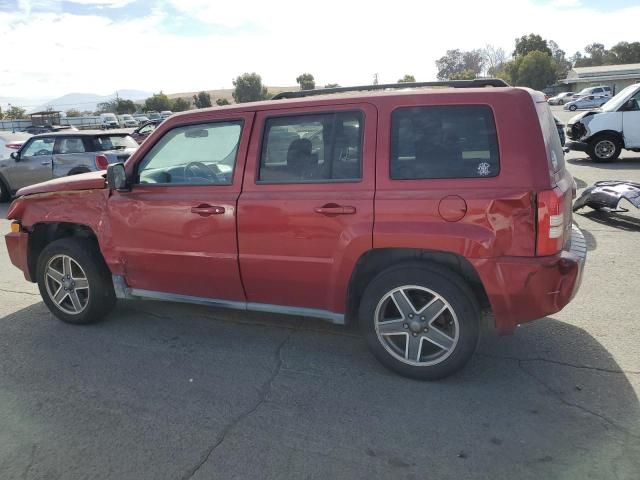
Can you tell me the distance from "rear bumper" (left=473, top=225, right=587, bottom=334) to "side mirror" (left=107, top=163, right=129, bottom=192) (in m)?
2.78

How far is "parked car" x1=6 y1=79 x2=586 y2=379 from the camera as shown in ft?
10.0

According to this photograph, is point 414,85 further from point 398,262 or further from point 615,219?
point 615,219

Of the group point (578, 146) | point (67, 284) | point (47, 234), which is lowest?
point (67, 284)

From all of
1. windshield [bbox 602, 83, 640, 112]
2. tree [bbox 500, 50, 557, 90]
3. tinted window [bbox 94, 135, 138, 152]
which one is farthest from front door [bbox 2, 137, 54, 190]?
tree [bbox 500, 50, 557, 90]

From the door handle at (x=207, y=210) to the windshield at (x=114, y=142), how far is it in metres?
8.09

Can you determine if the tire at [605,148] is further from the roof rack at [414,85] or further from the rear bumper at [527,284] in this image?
the rear bumper at [527,284]

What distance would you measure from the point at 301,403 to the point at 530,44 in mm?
106450

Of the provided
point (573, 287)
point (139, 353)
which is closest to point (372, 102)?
point (573, 287)

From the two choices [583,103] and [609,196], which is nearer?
[609,196]

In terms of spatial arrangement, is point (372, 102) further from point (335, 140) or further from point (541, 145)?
point (541, 145)

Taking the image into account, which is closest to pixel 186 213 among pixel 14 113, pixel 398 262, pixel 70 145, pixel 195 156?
pixel 195 156

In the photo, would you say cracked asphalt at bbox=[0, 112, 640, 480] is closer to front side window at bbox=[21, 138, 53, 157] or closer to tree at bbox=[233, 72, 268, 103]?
front side window at bbox=[21, 138, 53, 157]

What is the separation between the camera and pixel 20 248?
4723 mm

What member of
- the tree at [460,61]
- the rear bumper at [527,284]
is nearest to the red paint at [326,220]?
the rear bumper at [527,284]
